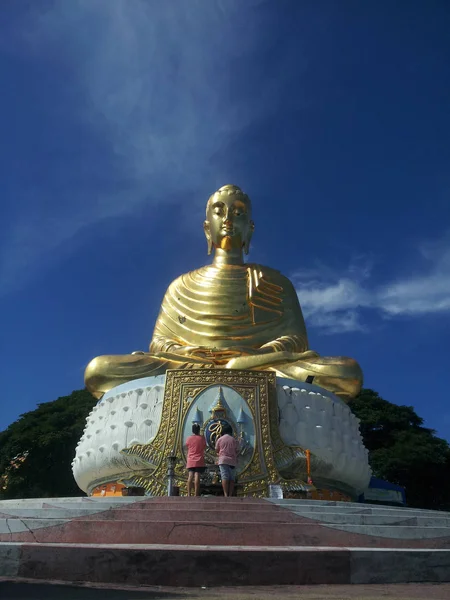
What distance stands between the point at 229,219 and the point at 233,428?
648cm

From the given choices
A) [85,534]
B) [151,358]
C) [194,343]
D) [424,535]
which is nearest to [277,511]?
[424,535]

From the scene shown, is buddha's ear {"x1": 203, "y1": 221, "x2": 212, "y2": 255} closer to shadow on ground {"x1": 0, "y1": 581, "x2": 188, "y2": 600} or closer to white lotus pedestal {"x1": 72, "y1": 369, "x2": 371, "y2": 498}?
white lotus pedestal {"x1": 72, "y1": 369, "x2": 371, "y2": 498}

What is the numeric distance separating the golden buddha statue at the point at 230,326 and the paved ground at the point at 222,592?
6.53m

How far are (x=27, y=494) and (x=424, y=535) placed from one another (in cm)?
1611

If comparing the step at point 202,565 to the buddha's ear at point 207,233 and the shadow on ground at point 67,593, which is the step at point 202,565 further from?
the buddha's ear at point 207,233

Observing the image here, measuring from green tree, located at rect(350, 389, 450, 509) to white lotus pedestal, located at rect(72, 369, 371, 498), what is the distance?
10.1m

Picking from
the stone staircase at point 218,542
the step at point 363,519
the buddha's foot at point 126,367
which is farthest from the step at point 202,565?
the buddha's foot at point 126,367

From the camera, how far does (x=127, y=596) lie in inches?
129

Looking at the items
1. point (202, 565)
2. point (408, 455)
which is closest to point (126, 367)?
point (202, 565)

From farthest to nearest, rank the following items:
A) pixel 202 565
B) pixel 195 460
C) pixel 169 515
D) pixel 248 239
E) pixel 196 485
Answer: pixel 248 239, pixel 195 460, pixel 196 485, pixel 169 515, pixel 202 565

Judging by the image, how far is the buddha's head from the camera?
14234 mm

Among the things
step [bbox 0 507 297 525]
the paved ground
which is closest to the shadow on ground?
the paved ground

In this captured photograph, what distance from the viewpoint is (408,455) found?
1936 centimetres

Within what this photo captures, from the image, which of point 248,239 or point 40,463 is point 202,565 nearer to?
point 248,239
